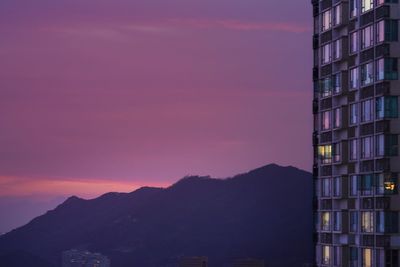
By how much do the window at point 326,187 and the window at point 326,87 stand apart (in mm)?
7271

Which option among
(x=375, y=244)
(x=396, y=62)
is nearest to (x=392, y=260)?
(x=375, y=244)

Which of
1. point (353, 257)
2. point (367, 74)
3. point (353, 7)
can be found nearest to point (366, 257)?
point (353, 257)

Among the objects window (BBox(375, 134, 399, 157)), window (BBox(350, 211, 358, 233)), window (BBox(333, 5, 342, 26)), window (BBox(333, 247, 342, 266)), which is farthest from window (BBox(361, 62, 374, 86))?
window (BBox(333, 247, 342, 266))

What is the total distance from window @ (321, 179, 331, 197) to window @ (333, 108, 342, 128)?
4861 mm

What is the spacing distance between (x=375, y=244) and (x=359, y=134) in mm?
9154

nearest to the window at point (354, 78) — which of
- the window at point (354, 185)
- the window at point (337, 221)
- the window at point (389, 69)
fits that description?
the window at point (389, 69)

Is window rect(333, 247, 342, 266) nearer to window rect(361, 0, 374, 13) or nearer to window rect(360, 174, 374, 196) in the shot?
window rect(360, 174, 374, 196)

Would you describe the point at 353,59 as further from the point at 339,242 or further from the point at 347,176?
the point at 339,242

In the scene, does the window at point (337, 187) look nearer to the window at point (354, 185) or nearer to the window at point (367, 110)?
the window at point (354, 185)

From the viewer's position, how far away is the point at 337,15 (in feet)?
303

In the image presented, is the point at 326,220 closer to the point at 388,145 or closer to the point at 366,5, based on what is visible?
the point at 388,145

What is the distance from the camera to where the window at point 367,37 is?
8512cm

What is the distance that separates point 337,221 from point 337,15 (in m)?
17.1

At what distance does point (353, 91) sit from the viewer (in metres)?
88.6
